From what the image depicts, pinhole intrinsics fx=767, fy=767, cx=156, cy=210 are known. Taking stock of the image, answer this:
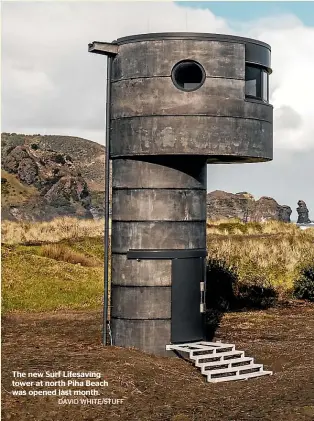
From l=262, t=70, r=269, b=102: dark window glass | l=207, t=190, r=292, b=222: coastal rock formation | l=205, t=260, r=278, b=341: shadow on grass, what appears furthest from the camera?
l=207, t=190, r=292, b=222: coastal rock formation

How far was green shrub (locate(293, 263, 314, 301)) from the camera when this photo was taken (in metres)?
28.5

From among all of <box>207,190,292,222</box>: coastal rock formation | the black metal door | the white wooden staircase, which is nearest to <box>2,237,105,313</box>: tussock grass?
the black metal door

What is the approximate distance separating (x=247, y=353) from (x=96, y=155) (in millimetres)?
133988

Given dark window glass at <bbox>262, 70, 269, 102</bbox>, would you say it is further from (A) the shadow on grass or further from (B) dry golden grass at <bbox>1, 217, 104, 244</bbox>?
(B) dry golden grass at <bbox>1, 217, 104, 244</bbox>

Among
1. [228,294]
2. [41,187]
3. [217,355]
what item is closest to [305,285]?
[228,294]

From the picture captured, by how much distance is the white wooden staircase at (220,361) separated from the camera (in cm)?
1611

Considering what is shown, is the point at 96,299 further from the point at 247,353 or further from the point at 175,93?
the point at 175,93

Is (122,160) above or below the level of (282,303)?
above

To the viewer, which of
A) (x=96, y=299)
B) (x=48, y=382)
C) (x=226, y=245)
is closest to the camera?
(x=48, y=382)

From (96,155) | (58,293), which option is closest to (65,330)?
(58,293)

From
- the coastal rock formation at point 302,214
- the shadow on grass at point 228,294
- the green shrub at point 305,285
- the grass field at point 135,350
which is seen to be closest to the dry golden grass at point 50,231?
the grass field at point 135,350

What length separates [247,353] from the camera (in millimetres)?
18391

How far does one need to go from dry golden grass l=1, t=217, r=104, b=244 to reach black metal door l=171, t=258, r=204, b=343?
22307 mm

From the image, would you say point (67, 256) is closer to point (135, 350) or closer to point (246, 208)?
point (135, 350)
